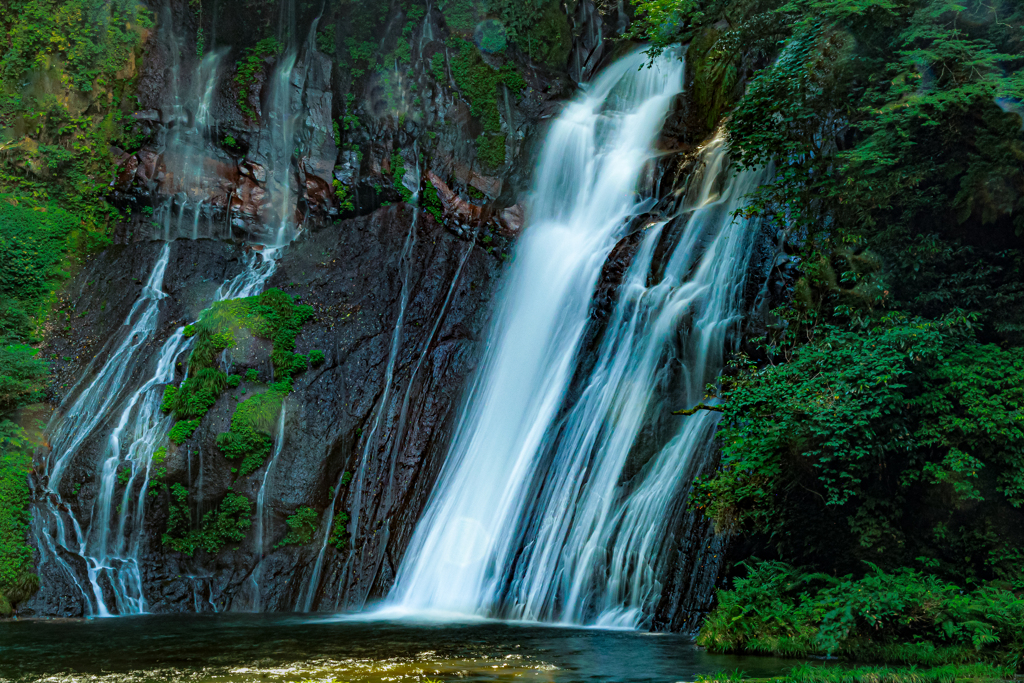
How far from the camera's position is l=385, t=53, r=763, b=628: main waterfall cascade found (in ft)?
35.3

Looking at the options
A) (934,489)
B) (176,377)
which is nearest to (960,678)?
(934,489)

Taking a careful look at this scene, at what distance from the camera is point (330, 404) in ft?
50.5

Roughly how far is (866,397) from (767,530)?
6.41 feet

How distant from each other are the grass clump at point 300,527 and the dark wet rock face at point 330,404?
0.09 m

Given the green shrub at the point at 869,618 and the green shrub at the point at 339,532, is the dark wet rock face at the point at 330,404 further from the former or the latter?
the green shrub at the point at 869,618

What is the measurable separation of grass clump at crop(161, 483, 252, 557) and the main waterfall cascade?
10.7ft

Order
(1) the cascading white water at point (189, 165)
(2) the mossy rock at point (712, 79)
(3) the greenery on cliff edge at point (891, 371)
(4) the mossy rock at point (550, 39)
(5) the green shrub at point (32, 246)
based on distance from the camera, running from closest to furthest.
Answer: (3) the greenery on cliff edge at point (891, 371), (2) the mossy rock at point (712, 79), (5) the green shrub at point (32, 246), (1) the cascading white water at point (189, 165), (4) the mossy rock at point (550, 39)

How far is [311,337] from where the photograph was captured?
53.5 feet

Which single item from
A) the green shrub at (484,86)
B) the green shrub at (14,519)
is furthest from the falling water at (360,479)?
the green shrub at (484,86)

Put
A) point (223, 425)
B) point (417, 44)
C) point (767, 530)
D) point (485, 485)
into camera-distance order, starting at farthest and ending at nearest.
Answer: point (417, 44) → point (223, 425) → point (485, 485) → point (767, 530)

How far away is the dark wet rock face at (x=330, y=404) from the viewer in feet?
45.1

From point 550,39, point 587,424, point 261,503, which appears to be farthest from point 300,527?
point 550,39

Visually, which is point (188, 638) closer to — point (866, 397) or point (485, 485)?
point (485, 485)

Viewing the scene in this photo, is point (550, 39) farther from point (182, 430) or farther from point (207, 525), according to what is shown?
point (207, 525)
